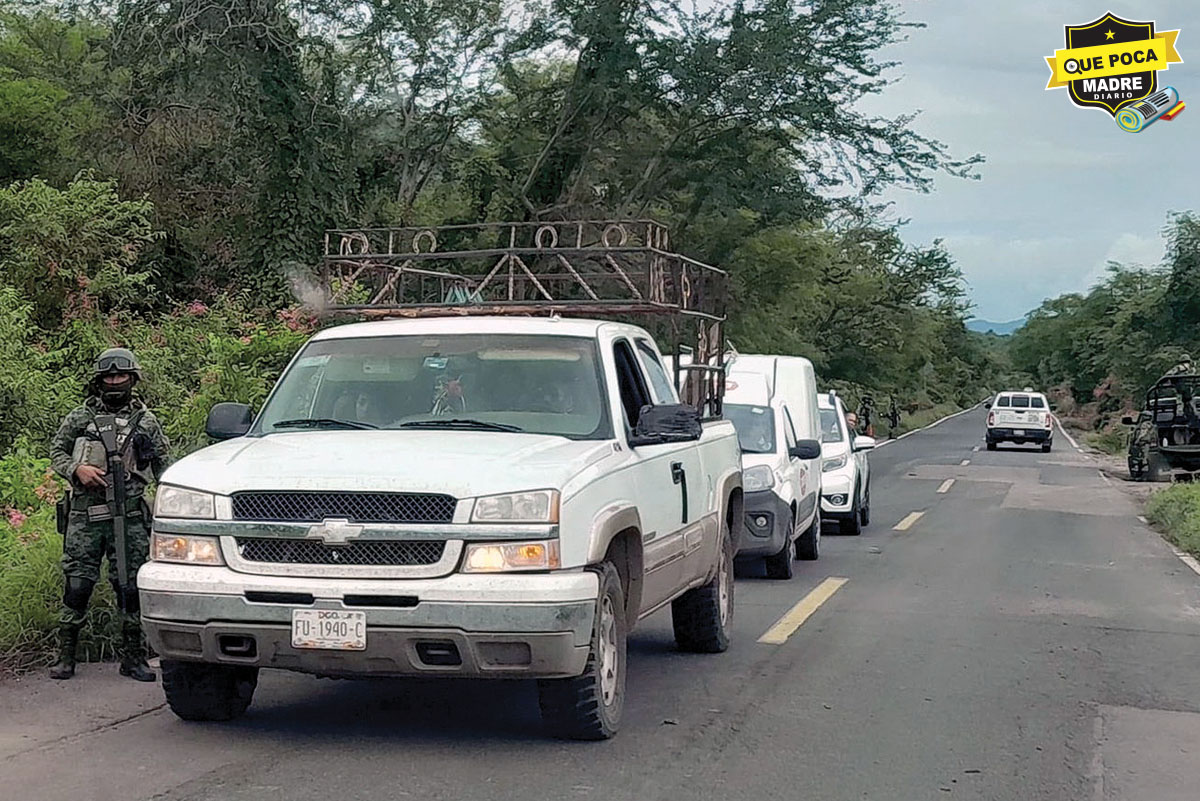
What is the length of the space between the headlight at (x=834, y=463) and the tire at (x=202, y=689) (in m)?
11.4

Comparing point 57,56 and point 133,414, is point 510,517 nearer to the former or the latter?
point 133,414

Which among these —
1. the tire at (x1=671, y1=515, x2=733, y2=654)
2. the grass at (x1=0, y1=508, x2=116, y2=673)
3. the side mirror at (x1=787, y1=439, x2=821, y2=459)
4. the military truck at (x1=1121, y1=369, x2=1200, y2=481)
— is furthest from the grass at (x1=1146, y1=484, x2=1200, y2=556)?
the grass at (x1=0, y1=508, x2=116, y2=673)

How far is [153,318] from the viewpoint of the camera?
66.4 feet

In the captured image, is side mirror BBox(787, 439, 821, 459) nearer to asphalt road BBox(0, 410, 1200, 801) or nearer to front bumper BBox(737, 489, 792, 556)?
front bumper BBox(737, 489, 792, 556)

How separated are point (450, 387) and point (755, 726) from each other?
2.22 meters

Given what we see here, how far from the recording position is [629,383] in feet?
25.6

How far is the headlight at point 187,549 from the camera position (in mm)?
6062

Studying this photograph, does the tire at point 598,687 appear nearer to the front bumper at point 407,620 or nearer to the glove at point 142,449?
the front bumper at point 407,620

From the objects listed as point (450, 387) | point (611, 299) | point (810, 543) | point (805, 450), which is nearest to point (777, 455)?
point (805, 450)

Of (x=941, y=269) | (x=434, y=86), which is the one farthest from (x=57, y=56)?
(x=941, y=269)

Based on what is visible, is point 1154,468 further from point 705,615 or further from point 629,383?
point 629,383

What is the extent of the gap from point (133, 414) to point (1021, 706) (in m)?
4.98

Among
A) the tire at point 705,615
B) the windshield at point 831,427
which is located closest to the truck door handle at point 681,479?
the tire at point 705,615

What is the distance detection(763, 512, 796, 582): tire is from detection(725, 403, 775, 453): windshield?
0.71m
